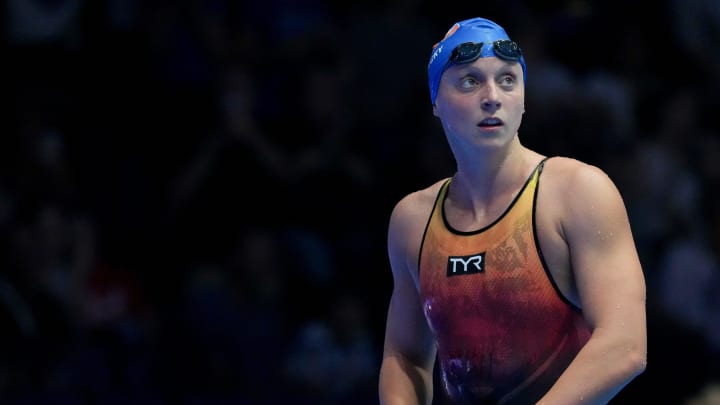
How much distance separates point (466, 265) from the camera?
4480mm

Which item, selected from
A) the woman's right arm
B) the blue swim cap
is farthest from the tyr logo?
the blue swim cap

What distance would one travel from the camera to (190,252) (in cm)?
921

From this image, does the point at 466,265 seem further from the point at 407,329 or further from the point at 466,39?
the point at 466,39

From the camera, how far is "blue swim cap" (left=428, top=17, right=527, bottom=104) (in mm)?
4512

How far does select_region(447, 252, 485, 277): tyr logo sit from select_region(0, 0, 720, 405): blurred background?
10.5ft

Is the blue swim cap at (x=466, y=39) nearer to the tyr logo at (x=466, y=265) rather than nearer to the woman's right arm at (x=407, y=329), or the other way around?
the woman's right arm at (x=407, y=329)

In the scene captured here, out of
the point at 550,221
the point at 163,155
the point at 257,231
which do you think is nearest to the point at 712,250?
the point at 257,231

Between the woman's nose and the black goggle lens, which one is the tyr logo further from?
the black goggle lens

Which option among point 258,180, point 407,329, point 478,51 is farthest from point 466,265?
point 258,180

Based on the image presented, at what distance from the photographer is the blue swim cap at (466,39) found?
4.51 metres

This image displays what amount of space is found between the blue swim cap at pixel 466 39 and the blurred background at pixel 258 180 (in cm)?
340

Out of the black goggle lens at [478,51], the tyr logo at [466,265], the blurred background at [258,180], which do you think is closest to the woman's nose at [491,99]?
the black goggle lens at [478,51]

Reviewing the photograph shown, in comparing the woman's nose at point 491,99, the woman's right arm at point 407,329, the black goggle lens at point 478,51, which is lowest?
the woman's right arm at point 407,329

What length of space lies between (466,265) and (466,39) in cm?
83
